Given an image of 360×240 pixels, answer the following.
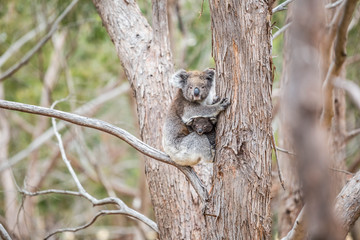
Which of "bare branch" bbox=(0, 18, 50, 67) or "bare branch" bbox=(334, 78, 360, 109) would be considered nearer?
"bare branch" bbox=(334, 78, 360, 109)

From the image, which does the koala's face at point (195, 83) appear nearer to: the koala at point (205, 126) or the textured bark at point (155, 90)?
the textured bark at point (155, 90)

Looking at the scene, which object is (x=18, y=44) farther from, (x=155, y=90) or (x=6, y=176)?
(x=155, y=90)

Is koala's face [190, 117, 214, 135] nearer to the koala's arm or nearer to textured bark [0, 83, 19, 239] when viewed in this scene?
the koala's arm

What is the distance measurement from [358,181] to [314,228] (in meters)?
2.64

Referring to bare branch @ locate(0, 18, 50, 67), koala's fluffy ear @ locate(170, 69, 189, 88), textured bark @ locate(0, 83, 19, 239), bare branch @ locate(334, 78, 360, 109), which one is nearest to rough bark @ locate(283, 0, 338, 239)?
bare branch @ locate(334, 78, 360, 109)

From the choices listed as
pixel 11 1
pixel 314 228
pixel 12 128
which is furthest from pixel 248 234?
pixel 12 128

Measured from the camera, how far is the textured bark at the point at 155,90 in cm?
429

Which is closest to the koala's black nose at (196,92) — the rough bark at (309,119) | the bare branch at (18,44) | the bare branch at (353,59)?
the rough bark at (309,119)

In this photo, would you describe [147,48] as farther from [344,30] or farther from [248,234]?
[248,234]

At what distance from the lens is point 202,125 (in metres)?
4.21

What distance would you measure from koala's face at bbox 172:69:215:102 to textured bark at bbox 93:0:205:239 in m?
0.22

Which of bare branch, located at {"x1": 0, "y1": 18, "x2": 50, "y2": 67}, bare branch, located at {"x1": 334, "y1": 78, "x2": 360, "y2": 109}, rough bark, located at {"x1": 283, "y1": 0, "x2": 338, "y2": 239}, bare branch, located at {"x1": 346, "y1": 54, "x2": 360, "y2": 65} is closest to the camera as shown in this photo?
rough bark, located at {"x1": 283, "y1": 0, "x2": 338, "y2": 239}

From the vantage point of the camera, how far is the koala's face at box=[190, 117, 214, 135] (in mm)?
4183

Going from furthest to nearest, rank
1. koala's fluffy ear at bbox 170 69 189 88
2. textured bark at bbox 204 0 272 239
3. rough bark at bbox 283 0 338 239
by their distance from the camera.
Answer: koala's fluffy ear at bbox 170 69 189 88 → textured bark at bbox 204 0 272 239 → rough bark at bbox 283 0 338 239
